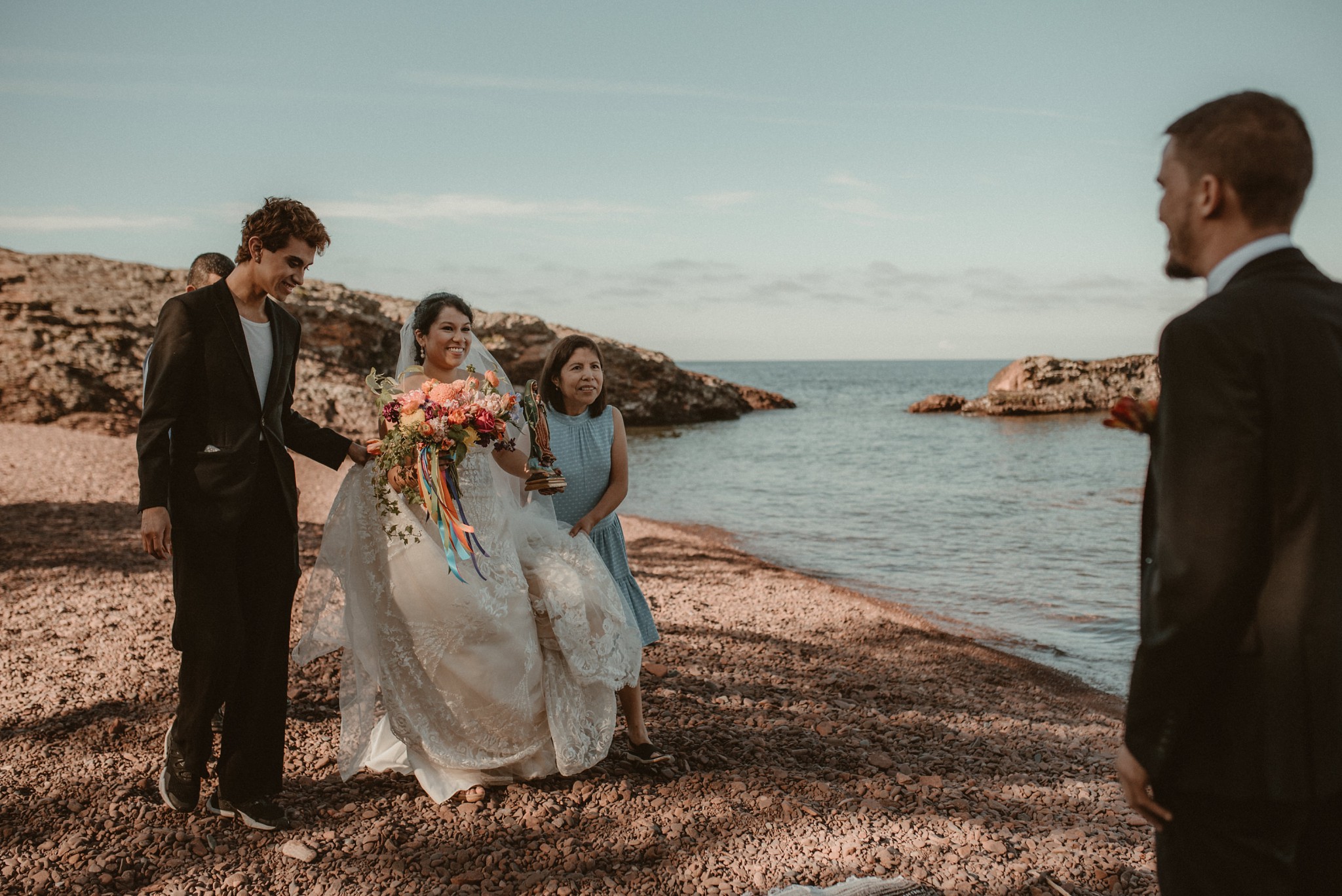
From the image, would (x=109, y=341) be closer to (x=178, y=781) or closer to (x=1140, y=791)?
(x=178, y=781)

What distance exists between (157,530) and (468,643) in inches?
50.5

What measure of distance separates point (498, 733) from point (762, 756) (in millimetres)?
1375

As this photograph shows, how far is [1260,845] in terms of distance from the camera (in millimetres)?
1679

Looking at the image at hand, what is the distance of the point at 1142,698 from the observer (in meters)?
1.73

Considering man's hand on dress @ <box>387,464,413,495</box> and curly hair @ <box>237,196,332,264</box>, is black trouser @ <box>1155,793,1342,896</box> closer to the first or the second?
man's hand on dress @ <box>387,464,413,495</box>

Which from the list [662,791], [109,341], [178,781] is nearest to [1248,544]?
[662,791]

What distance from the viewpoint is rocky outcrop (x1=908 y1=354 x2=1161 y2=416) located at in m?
43.3

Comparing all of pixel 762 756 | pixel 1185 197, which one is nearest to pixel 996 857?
pixel 762 756

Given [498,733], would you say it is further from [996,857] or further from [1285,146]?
[1285,146]

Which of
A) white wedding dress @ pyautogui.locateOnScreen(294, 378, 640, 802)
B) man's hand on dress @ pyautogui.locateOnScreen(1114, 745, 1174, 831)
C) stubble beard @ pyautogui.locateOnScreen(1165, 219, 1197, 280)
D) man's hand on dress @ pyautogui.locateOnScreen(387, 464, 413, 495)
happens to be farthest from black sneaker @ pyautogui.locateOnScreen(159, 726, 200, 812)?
stubble beard @ pyautogui.locateOnScreen(1165, 219, 1197, 280)

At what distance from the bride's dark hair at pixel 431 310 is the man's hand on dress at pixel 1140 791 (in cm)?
336

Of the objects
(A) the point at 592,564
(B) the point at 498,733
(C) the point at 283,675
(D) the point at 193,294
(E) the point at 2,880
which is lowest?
(E) the point at 2,880

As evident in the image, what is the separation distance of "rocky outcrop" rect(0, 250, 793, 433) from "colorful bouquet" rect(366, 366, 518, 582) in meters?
14.6

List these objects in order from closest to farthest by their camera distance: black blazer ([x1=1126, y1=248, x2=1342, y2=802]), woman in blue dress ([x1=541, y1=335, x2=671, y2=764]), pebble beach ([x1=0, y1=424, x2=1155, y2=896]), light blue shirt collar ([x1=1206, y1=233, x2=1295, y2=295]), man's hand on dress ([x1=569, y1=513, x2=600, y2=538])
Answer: black blazer ([x1=1126, y1=248, x2=1342, y2=802])
light blue shirt collar ([x1=1206, y1=233, x2=1295, y2=295])
pebble beach ([x1=0, y1=424, x2=1155, y2=896])
man's hand on dress ([x1=569, y1=513, x2=600, y2=538])
woman in blue dress ([x1=541, y1=335, x2=671, y2=764])
